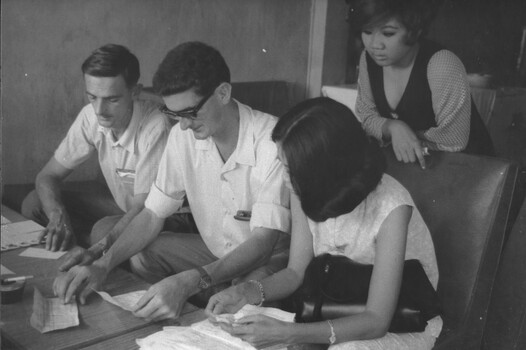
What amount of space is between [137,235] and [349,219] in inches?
26.0

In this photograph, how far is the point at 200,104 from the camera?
1.61m

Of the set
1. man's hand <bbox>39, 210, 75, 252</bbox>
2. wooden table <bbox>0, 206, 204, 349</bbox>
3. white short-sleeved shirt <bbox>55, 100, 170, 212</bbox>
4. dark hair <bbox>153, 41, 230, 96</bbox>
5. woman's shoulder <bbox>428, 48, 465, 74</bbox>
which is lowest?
wooden table <bbox>0, 206, 204, 349</bbox>

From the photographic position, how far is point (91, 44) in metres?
1.50

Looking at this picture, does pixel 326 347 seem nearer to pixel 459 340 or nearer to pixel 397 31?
pixel 459 340

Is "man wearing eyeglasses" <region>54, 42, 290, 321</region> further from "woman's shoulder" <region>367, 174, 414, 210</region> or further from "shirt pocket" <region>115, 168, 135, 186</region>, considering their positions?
"woman's shoulder" <region>367, 174, 414, 210</region>

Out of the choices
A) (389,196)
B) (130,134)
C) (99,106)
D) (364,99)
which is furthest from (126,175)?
(389,196)

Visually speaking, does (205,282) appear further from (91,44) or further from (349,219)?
(91,44)

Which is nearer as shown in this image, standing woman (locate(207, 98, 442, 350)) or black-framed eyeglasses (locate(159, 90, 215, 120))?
standing woman (locate(207, 98, 442, 350))

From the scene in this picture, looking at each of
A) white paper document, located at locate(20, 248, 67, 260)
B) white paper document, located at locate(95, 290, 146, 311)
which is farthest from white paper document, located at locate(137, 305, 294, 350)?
white paper document, located at locate(20, 248, 67, 260)

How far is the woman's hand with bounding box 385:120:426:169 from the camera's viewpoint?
5.02 feet

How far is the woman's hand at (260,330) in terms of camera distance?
1.14 metres

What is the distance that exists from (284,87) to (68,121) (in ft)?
2.11

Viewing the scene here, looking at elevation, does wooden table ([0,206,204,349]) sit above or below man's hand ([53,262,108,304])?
below

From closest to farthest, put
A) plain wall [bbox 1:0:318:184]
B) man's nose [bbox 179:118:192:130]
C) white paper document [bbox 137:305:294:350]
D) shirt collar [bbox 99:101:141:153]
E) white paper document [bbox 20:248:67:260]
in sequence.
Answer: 1. white paper document [bbox 137:305:294:350]
2. plain wall [bbox 1:0:318:184]
3. white paper document [bbox 20:248:67:260]
4. man's nose [bbox 179:118:192:130]
5. shirt collar [bbox 99:101:141:153]
